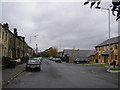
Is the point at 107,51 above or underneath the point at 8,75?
above

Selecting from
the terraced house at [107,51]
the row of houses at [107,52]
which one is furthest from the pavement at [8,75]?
the terraced house at [107,51]

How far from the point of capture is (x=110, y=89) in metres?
9.77

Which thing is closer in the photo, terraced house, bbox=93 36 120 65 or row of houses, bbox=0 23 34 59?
row of houses, bbox=0 23 34 59

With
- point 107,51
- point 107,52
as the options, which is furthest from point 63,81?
point 107,51

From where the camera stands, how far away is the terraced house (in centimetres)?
4394

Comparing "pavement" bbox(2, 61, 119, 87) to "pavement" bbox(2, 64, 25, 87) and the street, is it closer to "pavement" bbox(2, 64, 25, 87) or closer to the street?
"pavement" bbox(2, 64, 25, 87)

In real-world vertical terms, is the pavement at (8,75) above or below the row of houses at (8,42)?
below

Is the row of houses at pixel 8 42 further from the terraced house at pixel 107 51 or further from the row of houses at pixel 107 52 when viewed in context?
the terraced house at pixel 107 51

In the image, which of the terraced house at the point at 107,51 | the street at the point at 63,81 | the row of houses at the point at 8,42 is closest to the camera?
the street at the point at 63,81

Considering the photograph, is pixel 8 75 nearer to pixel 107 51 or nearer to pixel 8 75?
pixel 8 75

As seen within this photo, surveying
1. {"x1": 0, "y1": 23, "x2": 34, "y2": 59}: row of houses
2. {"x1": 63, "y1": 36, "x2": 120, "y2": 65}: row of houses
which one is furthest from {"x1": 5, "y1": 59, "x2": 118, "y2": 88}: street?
{"x1": 63, "y1": 36, "x2": 120, "y2": 65}: row of houses

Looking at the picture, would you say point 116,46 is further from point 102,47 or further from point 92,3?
point 92,3

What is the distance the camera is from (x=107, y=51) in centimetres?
4847

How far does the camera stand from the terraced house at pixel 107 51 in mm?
43938
